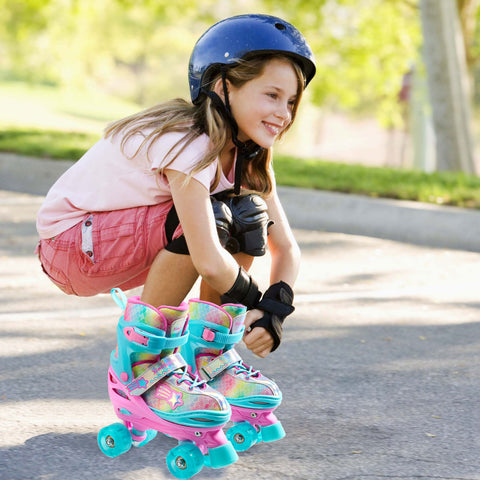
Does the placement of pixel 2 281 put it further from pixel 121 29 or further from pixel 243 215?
pixel 121 29

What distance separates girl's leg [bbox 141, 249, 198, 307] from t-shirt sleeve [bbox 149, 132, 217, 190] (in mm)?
259

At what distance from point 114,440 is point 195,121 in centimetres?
103

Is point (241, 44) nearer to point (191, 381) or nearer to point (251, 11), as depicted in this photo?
point (191, 381)

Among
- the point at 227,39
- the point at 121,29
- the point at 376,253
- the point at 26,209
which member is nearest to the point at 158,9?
the point at 26,209

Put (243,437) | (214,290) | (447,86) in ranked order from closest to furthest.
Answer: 1. (243,437)
2. (214,290)
3. (447,86)

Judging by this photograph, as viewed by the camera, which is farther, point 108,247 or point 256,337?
point 108,247

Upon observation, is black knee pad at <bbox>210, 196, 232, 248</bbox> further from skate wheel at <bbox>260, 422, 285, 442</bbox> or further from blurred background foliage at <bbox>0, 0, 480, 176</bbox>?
blurred background foliage at <bbox>0, 0, 480, 176</bbox>

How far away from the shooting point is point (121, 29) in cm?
4181

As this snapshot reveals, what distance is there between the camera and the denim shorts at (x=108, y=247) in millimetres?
2770

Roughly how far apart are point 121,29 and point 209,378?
134ft

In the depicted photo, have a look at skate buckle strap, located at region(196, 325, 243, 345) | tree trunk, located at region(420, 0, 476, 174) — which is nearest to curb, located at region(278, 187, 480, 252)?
skate buckle strap, located at region(196, 325, 243, 345)

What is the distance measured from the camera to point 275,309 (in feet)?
8.63

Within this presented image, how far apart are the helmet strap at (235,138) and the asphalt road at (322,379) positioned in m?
0.87

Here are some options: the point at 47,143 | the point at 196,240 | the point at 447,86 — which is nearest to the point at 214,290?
the point at 196,240
